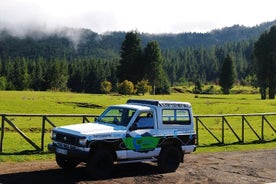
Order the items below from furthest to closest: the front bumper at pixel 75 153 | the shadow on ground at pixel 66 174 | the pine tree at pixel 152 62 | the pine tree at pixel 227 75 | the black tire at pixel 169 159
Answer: the pine tree at pixel 227 75 < the pine tree at pixel 152 62 < the black tire at pixel 169 159 < the front bumper at pixel 75 153 < the shadow on ground at pixel 66 174

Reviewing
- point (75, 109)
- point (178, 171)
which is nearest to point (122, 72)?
point (75, 109)

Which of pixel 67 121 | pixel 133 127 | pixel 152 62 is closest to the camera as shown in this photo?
pixel 133 127

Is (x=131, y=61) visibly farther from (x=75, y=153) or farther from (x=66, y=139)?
(x=75, y=153)

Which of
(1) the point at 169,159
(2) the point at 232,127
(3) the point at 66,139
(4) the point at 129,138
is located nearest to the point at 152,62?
(2) the point at 232,127

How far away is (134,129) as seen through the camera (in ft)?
45.9

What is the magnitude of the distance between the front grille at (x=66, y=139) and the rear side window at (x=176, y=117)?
3549mm

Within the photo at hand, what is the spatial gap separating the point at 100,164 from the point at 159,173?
2568 mm

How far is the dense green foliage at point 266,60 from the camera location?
2793 inches

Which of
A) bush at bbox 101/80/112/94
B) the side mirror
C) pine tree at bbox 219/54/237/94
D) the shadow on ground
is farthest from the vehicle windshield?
bush at bbox 101/80/112/94

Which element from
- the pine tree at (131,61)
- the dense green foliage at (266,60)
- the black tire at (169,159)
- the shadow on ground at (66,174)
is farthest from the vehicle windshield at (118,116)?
the pine tree at (131,61)

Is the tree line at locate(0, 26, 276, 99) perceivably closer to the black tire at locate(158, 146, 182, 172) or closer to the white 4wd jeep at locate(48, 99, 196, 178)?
the white 4wd jeep at locate(48, 99, 196, 178)

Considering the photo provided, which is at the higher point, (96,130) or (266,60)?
(266,60)

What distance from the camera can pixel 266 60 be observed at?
71.6 m

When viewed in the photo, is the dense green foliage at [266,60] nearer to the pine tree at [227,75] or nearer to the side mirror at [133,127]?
the pine tree at [227,75]
